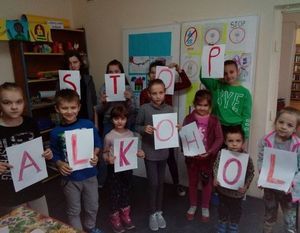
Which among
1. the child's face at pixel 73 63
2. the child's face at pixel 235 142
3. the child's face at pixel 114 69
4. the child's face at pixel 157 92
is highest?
the child's face at pixel 73 63

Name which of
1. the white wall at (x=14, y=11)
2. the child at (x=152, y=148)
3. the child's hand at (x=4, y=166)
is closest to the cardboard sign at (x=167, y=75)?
the child at (x=152, y=148)

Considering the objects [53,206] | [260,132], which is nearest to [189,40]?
[260,132]

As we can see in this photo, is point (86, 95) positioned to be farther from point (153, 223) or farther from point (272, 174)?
point (272, 174)

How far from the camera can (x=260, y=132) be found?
2457mm

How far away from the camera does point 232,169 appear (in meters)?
1.74

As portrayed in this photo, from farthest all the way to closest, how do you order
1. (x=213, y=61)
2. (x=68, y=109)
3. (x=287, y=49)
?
(x=287, y=49) → (x=213, y=61) → (x=68, y=109)

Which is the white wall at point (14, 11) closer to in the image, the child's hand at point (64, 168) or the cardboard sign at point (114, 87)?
the cardboard sign at point (114, 87)

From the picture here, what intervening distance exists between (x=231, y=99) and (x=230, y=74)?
0.74 ft

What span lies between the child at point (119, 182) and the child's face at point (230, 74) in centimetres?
96

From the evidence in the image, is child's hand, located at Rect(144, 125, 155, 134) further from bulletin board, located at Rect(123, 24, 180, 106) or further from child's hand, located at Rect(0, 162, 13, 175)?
bulletin board, located at Rect(123, 24, 180, 106)

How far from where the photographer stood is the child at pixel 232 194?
1.77m

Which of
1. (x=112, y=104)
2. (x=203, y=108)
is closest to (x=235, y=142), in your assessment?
(x=203, y=108)

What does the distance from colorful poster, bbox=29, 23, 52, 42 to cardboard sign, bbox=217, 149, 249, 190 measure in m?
2.27

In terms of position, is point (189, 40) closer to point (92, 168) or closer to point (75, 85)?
point (75, 85)
